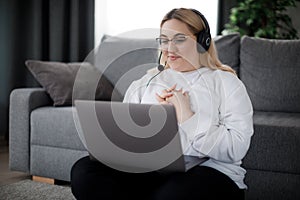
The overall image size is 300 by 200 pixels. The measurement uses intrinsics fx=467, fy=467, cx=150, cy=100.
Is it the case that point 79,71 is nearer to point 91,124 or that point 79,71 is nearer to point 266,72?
point 266,72

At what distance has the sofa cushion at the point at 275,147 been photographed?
199 cm

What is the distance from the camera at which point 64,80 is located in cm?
274

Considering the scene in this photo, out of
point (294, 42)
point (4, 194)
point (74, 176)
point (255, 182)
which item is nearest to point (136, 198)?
point (74, 176)

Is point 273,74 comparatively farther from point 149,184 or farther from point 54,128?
point 149,184

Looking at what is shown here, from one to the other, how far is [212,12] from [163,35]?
2.75 m

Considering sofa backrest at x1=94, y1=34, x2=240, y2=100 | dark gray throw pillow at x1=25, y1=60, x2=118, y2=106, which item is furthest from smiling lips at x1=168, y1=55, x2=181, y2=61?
dark gray throw pillow at x1=25, y1=60, x2=118, y2=106

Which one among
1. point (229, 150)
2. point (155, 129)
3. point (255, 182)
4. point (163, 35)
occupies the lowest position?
point (255, 182)

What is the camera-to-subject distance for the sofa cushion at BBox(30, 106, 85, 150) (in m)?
2.46

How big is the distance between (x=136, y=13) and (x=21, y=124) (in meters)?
1.94

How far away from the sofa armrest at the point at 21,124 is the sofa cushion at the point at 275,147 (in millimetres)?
1231

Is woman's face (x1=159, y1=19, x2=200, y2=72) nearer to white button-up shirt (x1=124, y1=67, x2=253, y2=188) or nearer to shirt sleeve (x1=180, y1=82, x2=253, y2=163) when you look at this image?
white button-up shirt (x1=124, y1=67, x2=253, y2=188)

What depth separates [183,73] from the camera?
164cm

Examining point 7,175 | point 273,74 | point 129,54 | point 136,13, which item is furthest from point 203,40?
point 136,13

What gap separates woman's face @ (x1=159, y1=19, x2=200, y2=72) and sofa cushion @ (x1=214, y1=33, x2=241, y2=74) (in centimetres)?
117
